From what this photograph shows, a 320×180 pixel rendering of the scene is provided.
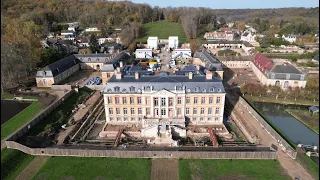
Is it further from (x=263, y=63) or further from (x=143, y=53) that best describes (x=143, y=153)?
(x=143, y=53)

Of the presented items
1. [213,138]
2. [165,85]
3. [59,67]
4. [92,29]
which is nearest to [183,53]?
[59,67]

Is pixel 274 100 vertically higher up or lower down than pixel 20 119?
higher up

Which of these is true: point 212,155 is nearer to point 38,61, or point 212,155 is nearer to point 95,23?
point 38,61

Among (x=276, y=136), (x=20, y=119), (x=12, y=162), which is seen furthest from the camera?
(x=20, y=119)

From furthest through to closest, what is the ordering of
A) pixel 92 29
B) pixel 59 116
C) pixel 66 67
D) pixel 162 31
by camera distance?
pixel 162 31, pixel 92 29, pixel 66 67, pixel 59 116

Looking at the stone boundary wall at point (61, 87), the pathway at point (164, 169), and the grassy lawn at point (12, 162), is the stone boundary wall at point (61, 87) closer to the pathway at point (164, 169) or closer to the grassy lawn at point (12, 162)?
the grassy lawn at point (12, 162)

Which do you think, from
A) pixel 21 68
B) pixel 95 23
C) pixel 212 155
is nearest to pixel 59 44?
pixel 21 68

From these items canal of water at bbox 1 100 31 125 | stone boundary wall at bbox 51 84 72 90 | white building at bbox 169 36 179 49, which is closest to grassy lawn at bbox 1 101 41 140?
canal of water at bbox 1 100 31 125
